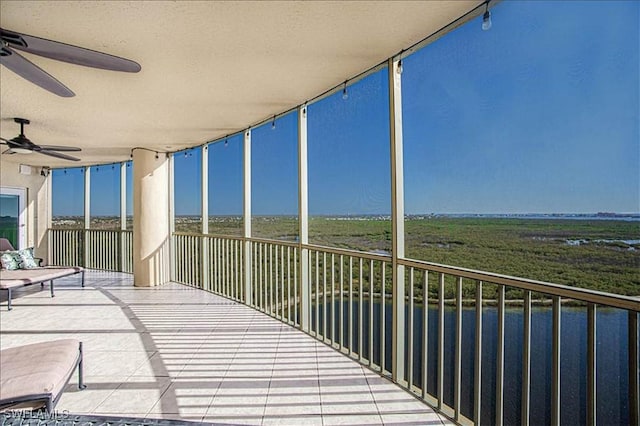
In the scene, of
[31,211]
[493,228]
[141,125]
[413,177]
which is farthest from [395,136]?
[31,211]

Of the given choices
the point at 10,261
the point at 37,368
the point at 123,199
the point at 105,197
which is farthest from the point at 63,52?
the point at 105,197

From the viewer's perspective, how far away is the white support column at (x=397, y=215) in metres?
2.57

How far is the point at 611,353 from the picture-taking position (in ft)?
4.88

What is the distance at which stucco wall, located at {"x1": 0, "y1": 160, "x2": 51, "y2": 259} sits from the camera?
7.45 m

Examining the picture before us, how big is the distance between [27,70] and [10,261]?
15.8ft

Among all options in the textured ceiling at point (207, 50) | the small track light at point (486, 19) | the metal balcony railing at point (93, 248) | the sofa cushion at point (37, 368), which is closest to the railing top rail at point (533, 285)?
the small track light at point (486, 19)

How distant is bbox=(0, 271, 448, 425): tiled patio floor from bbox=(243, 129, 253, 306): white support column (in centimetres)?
29

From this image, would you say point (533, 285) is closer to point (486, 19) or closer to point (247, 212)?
point (486, 19)

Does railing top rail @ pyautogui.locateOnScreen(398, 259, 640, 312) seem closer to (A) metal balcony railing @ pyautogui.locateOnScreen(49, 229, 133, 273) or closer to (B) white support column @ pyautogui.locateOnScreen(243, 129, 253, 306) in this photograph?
(B) white support column @ pyautogui.locateOnScreen(243, 129, 253, 306)

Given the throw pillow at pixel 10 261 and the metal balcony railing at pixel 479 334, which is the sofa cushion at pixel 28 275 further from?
the metal balcony railing at pixel 479 334

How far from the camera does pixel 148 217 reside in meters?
5.95

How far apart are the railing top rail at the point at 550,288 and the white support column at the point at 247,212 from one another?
2.92m

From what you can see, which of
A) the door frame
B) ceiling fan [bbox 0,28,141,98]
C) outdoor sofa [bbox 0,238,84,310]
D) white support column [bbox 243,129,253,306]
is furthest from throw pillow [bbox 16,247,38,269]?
ceiling fan [bbox 0,28,141,98]

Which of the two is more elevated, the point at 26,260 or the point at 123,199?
the point at 123,199
